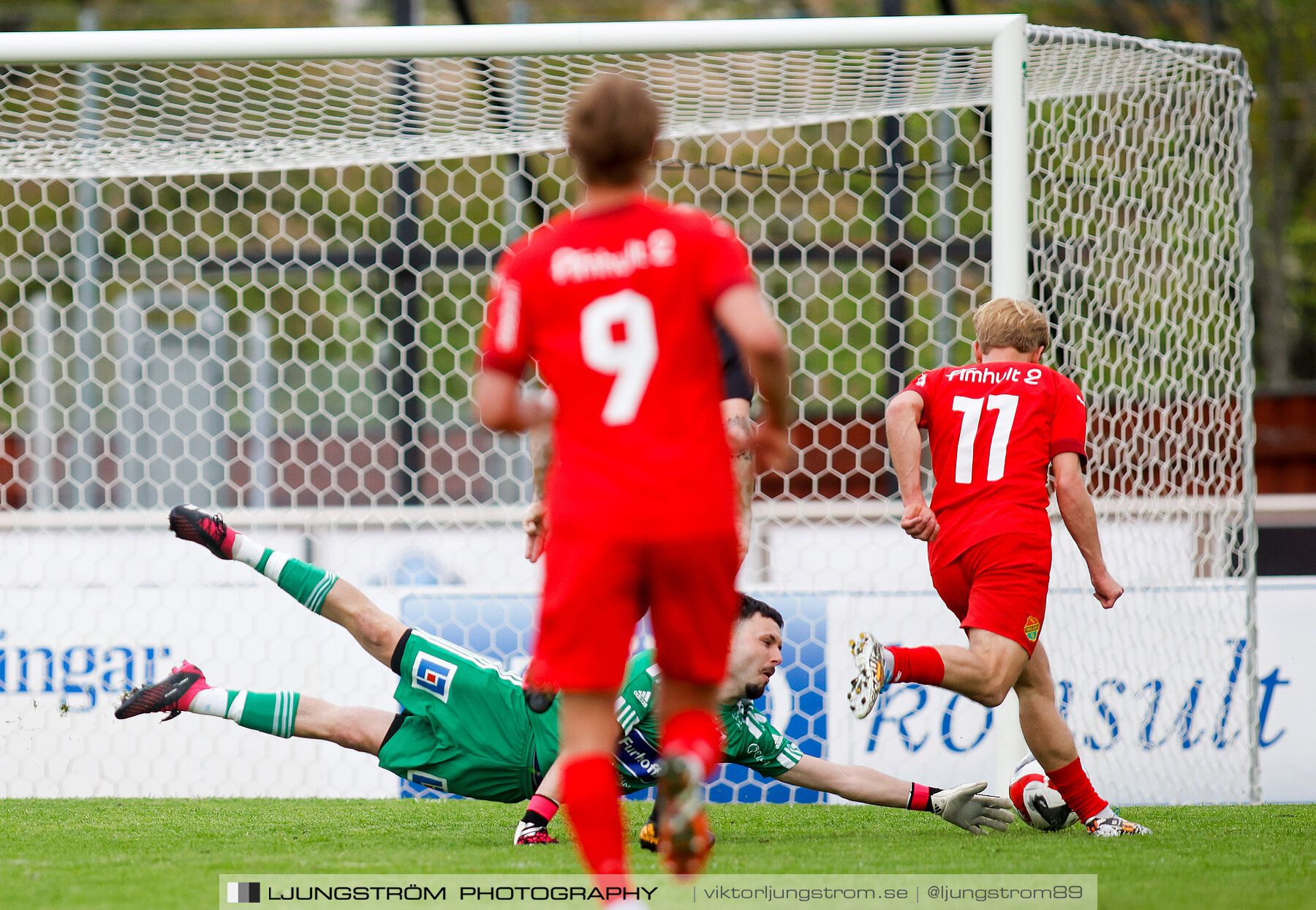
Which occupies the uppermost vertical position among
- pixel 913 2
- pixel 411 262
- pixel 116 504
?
pixel 913 2

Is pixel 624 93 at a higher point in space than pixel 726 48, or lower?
lower

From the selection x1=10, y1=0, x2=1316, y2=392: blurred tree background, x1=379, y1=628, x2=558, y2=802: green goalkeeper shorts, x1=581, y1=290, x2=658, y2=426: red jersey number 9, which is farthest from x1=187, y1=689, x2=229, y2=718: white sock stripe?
x1=10, y1=0, x2=1316, y2=392: blurred tree background

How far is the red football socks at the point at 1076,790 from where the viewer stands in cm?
387

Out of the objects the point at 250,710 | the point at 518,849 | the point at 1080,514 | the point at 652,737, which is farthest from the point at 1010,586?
the point at 250,710

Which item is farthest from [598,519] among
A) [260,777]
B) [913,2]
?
[913,2]

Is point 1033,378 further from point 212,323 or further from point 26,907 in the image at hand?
point 212,323

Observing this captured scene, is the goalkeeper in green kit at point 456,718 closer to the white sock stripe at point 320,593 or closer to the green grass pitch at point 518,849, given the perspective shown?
the white sock stripe at point 320,593

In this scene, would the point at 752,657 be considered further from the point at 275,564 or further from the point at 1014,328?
the point at 275,564

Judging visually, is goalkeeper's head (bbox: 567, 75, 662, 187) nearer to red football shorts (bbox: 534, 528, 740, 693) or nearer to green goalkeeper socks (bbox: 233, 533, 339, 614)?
red football shorts (bbox: 534, 528, 740, 693)

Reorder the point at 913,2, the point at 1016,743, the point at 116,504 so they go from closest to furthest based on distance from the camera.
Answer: the point at 1016,743 < the point at 116,504 < the point at 913,2

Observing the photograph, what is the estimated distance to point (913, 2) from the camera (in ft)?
57.3

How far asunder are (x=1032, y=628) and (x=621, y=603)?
5.91 feet

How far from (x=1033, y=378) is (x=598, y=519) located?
79.1 inches

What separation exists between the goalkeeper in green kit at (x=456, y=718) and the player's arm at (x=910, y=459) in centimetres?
48
